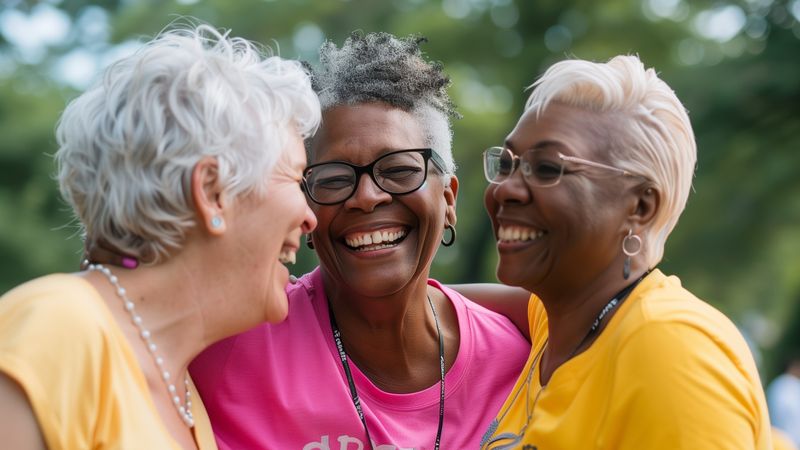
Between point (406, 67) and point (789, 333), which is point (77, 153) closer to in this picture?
point (406, 67)

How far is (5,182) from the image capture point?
626 inches

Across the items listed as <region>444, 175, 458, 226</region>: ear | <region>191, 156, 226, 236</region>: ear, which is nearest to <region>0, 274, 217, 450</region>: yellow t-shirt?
<region>191, 156, 226, 236</region>: ear

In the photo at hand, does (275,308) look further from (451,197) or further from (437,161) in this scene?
(451,197)

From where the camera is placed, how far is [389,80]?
3580 mm

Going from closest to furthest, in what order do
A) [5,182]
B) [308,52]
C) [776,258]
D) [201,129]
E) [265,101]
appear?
[201,129], [265,101], [308,52], [5,182], [776,258]

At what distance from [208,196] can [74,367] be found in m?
0.61

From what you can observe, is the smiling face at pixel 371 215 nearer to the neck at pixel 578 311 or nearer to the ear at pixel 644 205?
the neck at pixel 578 311

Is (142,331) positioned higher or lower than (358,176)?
lower

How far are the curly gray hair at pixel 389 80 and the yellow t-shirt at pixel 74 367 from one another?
1.35m

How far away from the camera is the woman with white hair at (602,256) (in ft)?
7.84

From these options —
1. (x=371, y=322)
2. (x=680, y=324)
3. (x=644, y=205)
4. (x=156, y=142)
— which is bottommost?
(x=371, y=322)

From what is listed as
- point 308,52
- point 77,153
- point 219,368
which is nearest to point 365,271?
point 219,368

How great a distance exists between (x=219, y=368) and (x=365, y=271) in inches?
24.4

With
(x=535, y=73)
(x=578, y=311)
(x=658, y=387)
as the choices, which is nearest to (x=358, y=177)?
(x=578, y=311)
